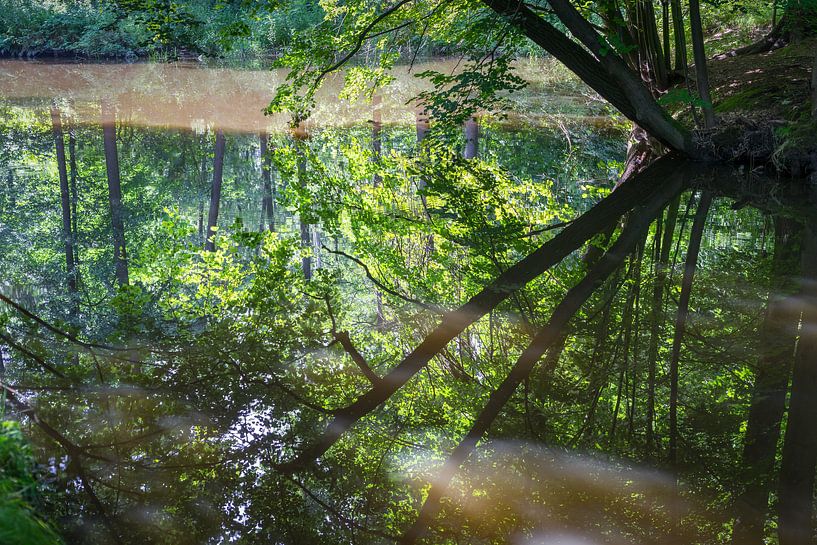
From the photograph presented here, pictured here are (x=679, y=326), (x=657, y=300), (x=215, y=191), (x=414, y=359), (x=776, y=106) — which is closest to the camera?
(x=414, y=359)

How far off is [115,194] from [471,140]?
6589 mm

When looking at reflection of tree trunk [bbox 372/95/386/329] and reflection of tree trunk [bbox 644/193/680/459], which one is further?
reflection of tree trunk [bbox 372/95/386/329]

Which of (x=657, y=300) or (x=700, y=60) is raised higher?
(x=700, y=60)

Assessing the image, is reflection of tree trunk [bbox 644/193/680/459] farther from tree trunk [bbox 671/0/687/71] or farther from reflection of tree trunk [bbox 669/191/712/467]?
tree trunk [bbox 671/0/687/71]

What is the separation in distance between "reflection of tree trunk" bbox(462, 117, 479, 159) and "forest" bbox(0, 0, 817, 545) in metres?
0.08

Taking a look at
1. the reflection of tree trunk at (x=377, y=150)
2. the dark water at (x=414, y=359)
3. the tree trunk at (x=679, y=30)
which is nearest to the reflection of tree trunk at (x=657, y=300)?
the dark water at (x=414, y=359)

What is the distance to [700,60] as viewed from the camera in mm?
10312

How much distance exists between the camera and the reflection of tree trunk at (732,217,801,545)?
10.8 ft

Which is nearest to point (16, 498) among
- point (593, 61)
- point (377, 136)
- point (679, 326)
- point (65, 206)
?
point (679, 326)

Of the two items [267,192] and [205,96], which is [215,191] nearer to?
Result: [267,192]

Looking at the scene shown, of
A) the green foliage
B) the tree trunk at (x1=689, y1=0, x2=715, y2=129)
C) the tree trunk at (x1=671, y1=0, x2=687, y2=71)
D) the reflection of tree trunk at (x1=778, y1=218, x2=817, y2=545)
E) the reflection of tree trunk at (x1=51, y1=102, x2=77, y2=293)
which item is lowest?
the green foliage

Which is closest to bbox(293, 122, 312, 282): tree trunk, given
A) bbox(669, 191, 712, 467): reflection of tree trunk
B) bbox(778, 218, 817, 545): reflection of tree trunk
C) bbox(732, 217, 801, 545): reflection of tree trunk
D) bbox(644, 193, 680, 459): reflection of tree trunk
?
bbox(644, 193, 680, 459): reflection of tree trunk

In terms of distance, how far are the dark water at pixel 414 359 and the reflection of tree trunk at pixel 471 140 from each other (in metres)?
2.39

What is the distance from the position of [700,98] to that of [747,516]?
27.9 feet
